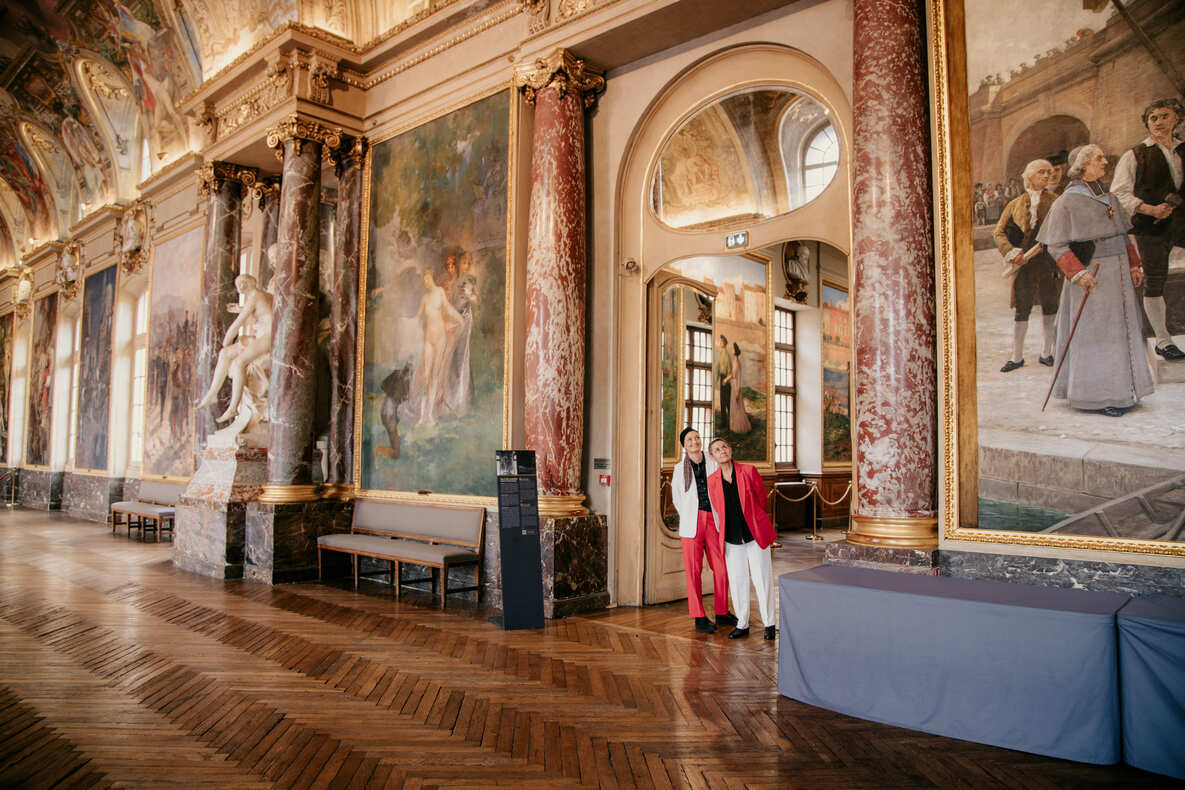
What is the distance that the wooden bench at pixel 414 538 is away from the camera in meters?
7.32

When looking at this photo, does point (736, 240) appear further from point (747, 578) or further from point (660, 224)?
point (747, 578)

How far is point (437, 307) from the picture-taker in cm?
838

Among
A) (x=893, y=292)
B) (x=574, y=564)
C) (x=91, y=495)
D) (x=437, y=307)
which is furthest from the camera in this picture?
(x=91, y=495)

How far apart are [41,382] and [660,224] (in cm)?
1915

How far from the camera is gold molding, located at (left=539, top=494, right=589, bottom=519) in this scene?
271 inches

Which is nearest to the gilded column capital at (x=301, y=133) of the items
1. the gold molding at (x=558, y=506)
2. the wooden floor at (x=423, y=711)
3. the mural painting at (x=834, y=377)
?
the gold molding at (x=558, y=506)

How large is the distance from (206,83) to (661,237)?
24.1 ft

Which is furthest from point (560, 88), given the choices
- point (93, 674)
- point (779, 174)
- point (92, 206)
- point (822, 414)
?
point (92, 206)

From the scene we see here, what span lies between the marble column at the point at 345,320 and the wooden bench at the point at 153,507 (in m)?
4.41

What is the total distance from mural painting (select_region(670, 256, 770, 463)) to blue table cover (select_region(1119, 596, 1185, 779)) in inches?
370

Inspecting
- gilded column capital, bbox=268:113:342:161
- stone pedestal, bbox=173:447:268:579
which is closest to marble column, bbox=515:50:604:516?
gilded column capital, bbox=268:113:342:161

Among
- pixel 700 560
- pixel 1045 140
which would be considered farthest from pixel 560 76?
pixel 700 560

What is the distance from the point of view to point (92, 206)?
16812mm

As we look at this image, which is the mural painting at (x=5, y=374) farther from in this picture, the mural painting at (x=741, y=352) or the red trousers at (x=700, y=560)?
the red trousers at (x=700, y=560)
